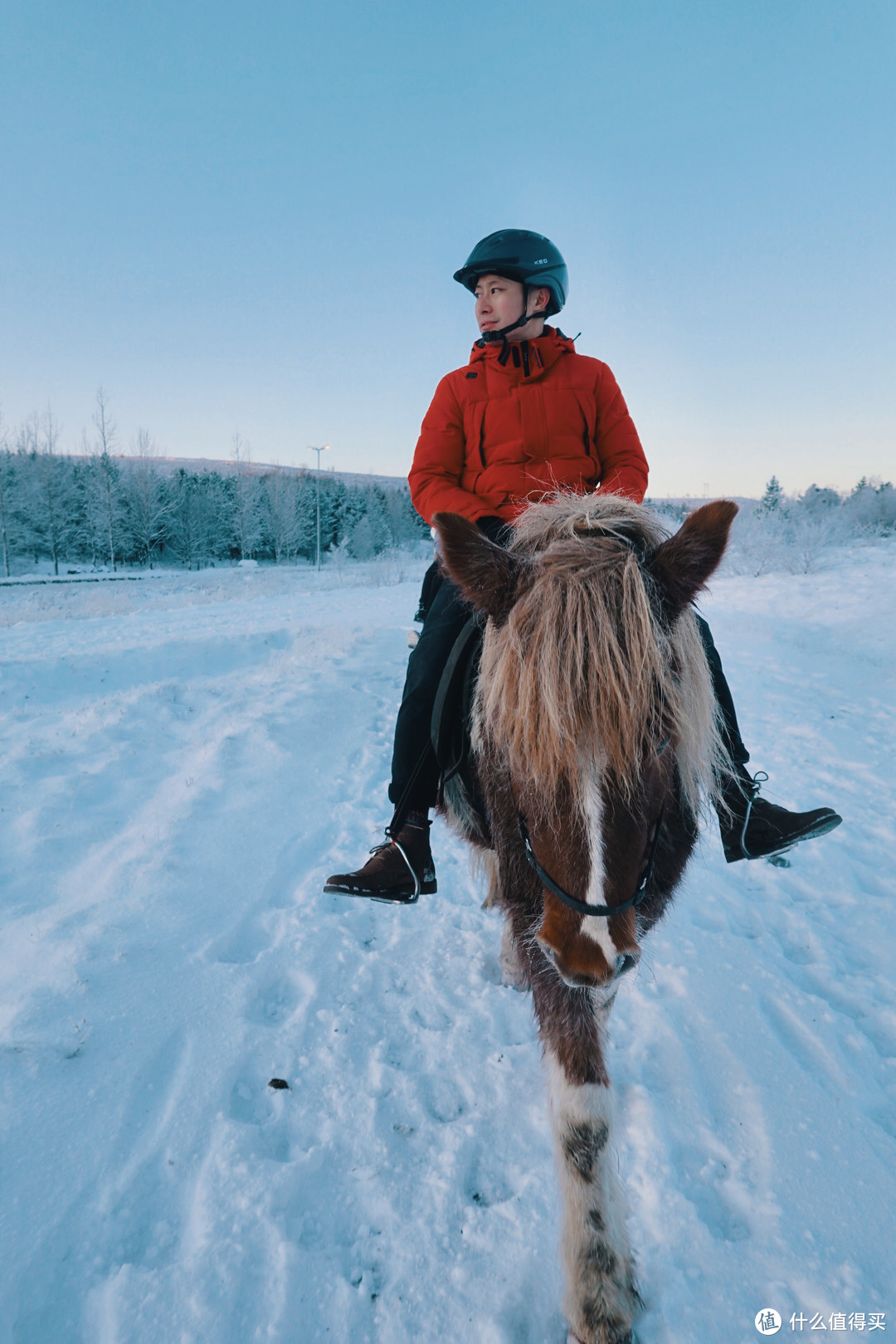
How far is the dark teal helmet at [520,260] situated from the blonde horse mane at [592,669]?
1.84 metres

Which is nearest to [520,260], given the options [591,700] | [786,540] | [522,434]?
[522,434]

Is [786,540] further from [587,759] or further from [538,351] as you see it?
[587,759]

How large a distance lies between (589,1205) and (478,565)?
2.08m

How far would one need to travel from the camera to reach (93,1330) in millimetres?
1563

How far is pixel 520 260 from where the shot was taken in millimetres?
2848

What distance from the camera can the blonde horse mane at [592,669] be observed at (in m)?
1.52

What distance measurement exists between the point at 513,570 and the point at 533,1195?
87.6 inches

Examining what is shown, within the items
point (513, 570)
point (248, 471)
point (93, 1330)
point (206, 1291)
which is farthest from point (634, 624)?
point (248, 471)

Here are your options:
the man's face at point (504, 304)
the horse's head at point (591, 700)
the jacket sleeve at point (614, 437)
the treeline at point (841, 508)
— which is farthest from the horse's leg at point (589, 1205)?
the treeline at point (841, 508)

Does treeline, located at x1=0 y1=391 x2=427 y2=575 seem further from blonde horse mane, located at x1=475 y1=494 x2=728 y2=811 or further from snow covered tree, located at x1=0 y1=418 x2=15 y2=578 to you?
blonde horse mane, located at x1=475 y1=494 x2=728 y2=811

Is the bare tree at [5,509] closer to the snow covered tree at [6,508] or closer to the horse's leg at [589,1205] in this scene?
the snow covered tree at [6,508]

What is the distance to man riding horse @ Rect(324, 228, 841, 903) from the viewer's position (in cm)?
256

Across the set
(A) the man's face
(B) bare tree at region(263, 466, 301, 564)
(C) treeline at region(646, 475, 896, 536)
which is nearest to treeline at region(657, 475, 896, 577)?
(C) treeline at region(646, 475, 896, 536)

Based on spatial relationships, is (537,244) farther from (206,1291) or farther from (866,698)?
(866,698)
